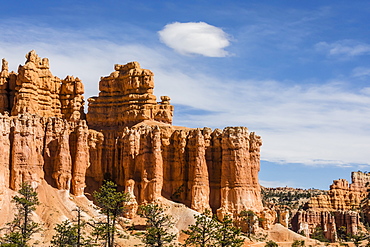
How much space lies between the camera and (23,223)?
86.8 metres

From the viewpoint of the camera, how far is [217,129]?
121m

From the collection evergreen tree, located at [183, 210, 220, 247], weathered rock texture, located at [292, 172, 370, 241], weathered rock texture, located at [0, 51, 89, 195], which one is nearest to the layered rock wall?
weathered rock texture, located at [0, 51, 89, 195]

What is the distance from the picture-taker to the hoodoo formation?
105m

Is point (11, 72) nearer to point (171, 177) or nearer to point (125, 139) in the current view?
point (125, 139)

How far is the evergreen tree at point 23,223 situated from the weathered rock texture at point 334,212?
282 feet

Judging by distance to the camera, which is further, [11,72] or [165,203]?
[11,72]

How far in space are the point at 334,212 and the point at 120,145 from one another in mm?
79914

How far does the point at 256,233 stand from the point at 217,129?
2127cm

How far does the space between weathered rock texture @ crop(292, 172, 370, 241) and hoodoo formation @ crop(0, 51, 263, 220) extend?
160 feet

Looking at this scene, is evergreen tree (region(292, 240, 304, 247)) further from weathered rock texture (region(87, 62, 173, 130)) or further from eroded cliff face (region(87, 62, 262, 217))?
weathered rock texture (region(87, 62, 173, 130))


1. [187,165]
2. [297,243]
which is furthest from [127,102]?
[297,243]

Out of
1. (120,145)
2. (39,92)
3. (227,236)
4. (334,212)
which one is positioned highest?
(39,92)

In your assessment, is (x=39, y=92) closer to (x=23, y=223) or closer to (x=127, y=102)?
(x=127, y=102)

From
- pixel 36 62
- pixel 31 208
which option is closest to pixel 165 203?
pixel 31 208
